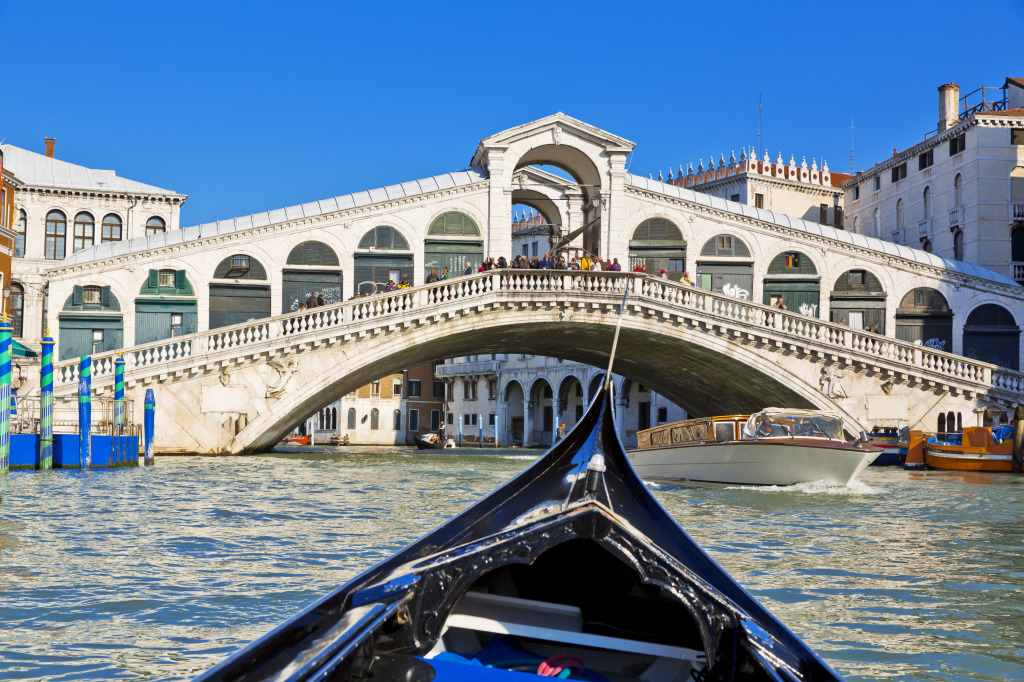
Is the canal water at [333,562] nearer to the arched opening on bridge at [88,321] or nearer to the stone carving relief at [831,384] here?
the stone carving relief at [831,384]

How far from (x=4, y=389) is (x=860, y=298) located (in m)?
17.2

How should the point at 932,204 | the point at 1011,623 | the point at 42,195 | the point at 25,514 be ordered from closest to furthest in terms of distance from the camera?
the point at 1011,623 → the point at 25,514 → the point at 42,195 → the point at 932,204

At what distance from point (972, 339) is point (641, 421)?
42.4 feet

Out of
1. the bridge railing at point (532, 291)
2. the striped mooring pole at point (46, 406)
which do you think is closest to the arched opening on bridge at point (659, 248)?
the bridge railing at point (532, 291)

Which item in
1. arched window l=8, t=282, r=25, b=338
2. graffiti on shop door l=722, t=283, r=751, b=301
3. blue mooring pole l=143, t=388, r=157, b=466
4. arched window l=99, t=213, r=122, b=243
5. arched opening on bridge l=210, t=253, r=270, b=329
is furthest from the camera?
arched window l=99, t=213, r=122, b=243

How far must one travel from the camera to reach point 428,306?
1866cm

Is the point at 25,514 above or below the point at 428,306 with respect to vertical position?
below

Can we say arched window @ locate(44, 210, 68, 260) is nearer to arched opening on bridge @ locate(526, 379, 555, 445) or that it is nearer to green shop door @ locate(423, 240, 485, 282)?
green shop door @ locate(423, 240, 485, 282)

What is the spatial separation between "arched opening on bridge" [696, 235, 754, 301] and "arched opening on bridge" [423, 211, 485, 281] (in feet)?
16.2

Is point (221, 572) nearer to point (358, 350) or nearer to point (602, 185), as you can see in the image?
point (358, 350)

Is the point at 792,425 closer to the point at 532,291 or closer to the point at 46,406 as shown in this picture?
the point at 532,291

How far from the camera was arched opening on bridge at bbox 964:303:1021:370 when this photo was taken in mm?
22547

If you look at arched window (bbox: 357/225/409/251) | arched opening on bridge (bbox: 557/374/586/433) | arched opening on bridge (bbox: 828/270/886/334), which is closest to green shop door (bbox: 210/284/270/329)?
arched window (bbox: 357/225/409/251)

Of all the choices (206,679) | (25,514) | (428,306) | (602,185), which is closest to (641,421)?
(602,185)
